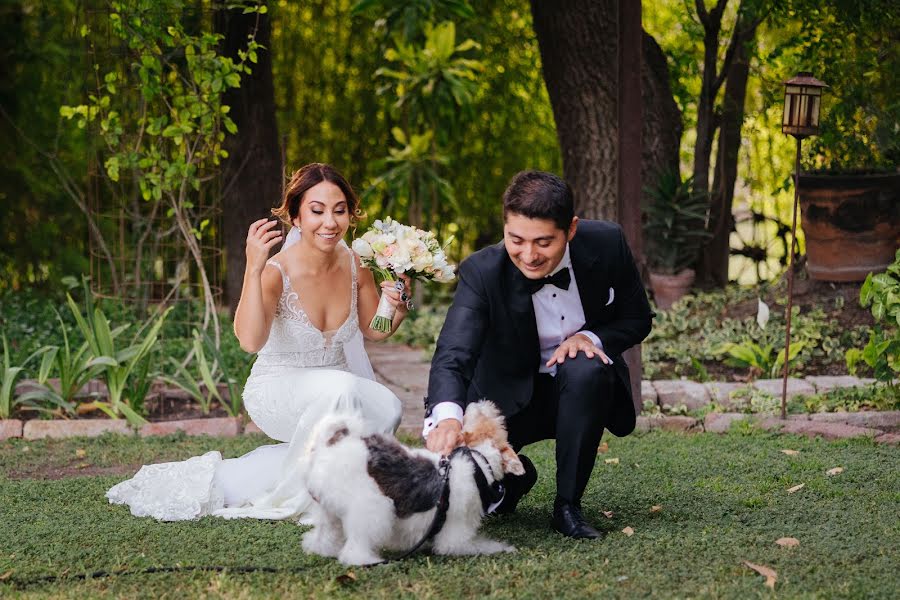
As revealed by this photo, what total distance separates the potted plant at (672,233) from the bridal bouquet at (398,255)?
450cm

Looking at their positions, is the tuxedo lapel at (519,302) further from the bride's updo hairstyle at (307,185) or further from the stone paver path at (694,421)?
the stone paver path at (694,421)

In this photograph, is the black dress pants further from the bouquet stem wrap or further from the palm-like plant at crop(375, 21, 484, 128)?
the palm-like plant at crop(375, 21, 484, 128)

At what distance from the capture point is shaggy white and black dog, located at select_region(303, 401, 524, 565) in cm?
317

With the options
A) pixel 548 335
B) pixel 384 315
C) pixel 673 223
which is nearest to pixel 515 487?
pixel 548 335

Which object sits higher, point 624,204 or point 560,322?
point 624,204

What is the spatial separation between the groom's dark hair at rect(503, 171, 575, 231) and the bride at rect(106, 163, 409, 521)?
0.64 meters

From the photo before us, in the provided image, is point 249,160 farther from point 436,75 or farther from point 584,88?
point 584,88

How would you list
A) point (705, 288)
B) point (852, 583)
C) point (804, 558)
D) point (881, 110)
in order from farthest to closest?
point (705, 288)
point (881, 110)
point (804, 558)
point (852, 583)

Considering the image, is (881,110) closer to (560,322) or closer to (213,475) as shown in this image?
(560,322)

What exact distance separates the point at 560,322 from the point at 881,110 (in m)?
4.47

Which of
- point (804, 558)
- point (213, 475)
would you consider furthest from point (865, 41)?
point (213, 475)

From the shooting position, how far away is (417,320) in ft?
28.4

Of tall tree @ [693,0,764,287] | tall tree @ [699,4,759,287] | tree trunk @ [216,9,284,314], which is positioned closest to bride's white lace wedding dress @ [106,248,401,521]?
tree trunk @ [216,9,284,314]

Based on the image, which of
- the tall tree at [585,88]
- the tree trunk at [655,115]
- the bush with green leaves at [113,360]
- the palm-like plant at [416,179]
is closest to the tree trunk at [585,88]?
the tall tree at [585,88]
